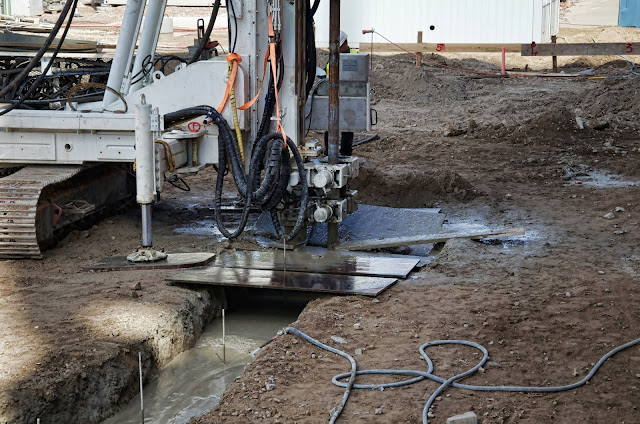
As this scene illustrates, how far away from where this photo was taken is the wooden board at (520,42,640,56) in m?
20.6

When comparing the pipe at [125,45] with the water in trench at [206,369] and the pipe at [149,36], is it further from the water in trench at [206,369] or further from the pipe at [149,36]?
the water in trench at [206,369]

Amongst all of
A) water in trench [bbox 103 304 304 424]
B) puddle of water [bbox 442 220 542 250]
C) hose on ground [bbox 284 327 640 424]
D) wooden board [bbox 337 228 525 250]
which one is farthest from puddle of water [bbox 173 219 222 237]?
hose on ground [bbox 284 327 640 424]

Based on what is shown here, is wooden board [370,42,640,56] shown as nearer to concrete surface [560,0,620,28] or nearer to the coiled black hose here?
concrete surface [560,0,620,28]

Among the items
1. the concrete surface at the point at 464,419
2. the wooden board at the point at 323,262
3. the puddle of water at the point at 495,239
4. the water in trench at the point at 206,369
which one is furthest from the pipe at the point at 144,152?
the concrete surface at the point at 464,419

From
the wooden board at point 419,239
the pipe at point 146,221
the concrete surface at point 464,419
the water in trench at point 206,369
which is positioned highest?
the pipe at point 146,221

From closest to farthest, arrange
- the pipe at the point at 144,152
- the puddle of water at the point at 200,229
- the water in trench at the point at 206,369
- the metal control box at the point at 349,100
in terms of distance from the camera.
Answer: the water in trench at the point at 206,369 → the pipe at the point at 144,152 → the metal control box at the point at 349,100 → the puddle of water at the point at 200,229

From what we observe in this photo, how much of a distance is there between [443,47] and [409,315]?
18610mm

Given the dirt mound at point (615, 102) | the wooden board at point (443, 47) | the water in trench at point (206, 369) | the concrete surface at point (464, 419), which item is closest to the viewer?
the concrete surface at point (464, 419)

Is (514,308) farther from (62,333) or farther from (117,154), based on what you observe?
(117,154)

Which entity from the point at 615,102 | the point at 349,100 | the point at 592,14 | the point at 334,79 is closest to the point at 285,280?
the point at 334,79

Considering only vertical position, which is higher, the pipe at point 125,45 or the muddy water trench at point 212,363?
the pipe at point 125,45

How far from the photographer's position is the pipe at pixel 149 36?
926 cm

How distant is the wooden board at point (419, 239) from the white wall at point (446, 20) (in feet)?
55.6

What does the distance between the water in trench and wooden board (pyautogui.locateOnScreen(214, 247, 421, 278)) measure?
40 cm
